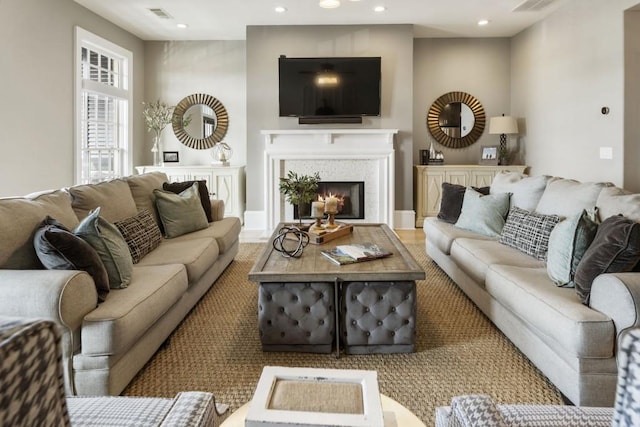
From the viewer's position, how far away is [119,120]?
20.9 ft

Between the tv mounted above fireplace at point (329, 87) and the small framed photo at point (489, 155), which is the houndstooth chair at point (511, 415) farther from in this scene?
the small framed photo at point (489, 155)

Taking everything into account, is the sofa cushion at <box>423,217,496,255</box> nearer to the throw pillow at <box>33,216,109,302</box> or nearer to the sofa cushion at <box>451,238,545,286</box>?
the sofa cushion at <box>451,238,545,286</box>

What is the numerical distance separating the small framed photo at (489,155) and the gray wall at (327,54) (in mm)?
1171

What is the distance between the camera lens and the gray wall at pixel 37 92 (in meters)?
4.09

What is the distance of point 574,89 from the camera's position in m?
4.90

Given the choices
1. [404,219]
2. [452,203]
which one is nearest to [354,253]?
[452,203]

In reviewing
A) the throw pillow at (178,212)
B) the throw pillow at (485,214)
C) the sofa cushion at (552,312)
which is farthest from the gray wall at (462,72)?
the sofa cushion at (552,312)

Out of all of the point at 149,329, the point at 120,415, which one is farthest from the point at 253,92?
the point at 120,415

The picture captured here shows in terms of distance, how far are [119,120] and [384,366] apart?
5.58m

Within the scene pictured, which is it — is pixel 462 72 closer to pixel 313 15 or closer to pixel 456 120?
pixel 456 120

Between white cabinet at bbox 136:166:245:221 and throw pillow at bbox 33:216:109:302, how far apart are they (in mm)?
4393

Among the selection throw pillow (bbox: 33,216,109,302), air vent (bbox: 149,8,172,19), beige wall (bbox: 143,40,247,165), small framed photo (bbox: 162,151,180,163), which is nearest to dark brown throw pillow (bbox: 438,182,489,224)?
throw pillow (bbox: 33,216,109,302)

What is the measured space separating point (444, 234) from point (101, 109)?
15.6ft

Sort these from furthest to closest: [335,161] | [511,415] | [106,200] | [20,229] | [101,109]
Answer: [335,161]
[101,109]
[106,200]
[20,229]
[511,415]
